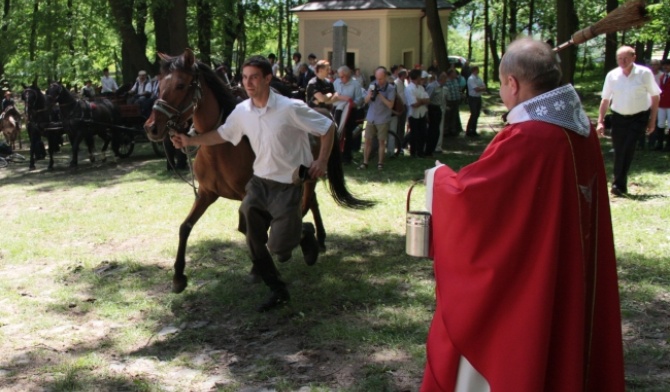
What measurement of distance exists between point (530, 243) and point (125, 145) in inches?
658

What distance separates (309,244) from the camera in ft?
24.0

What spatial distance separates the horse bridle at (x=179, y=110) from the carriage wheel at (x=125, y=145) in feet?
39.8

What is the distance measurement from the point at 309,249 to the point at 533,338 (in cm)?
408

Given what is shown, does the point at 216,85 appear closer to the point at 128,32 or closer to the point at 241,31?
the point at 128,32

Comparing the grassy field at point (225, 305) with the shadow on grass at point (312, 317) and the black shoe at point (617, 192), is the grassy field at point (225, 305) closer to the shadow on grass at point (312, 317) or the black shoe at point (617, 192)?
the shadow on grass at point (312, 317)

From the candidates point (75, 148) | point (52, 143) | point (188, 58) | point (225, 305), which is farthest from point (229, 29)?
point (225, 305)

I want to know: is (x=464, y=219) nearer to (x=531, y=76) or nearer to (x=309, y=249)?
(x=531, y=76)

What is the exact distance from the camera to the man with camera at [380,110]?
14.5m

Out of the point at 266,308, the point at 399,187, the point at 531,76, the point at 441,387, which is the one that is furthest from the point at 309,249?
the point at 399,187

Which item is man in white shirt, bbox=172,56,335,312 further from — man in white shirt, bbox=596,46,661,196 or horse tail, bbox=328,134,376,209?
man in white shirt, bbox=596,46,661,196

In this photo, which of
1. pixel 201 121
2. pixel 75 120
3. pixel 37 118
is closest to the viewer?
pixel 201 121

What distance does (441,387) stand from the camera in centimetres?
378

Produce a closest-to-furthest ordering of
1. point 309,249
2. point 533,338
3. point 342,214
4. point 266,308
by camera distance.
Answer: point 533,338, point 266,308, point 309,249, point 342,214

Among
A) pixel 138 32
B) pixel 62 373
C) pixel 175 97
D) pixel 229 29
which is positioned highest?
pixel 229 29
